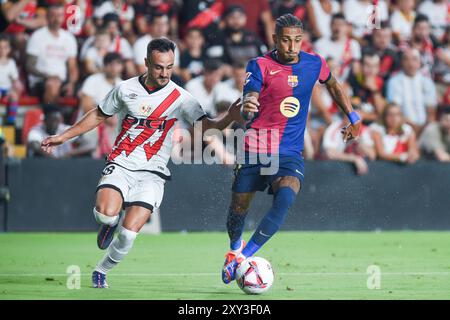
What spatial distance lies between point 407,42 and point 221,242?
599 cm

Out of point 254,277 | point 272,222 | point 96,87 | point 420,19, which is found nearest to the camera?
point 254,277

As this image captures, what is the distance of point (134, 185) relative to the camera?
957cm

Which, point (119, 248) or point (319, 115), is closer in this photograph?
point (119, 248)

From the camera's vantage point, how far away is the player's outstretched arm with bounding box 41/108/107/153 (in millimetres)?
9359

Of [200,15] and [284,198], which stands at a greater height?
[200,15]

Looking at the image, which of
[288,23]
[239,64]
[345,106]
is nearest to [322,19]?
[239,64]

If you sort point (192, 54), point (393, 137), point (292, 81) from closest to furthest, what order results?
point (292, 81) < point (393, 137) < point (192, 54)

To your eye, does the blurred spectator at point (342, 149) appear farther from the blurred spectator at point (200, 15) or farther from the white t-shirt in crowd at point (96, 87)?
the white t-shirt in crowd at point (96, 87)

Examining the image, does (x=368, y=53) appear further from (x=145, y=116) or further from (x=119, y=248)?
(x=119, y=248)

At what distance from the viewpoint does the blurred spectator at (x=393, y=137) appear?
16.5 metres

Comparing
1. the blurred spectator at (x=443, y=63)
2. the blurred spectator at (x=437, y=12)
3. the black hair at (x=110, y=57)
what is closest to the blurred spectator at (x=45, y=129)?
the black hair at (x=110, y=57)

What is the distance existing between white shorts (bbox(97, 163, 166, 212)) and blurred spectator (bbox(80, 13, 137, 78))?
6947 mm

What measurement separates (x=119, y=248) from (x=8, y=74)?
24.5 ft

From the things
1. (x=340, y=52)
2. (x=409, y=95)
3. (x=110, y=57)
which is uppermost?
(x=340, y=52)
